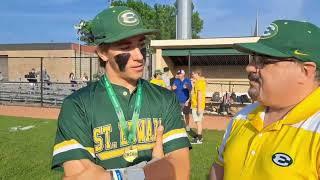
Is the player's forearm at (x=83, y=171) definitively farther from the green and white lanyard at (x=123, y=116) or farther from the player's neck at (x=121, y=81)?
the player's neck at (x=121, y=81)

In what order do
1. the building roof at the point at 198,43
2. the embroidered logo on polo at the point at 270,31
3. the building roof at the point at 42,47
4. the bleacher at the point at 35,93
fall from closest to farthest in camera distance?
the embroidered logo on polo at the point at 270,31 → the building roof at the point at 198,43 → the bleacher at the point at 35,93 → the building roof at the point at 42,47

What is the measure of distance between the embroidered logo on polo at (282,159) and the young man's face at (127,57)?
87cm

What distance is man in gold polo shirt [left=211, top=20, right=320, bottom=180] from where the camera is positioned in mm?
2521

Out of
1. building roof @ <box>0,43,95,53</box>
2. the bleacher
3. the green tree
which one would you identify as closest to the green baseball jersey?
the bleacher

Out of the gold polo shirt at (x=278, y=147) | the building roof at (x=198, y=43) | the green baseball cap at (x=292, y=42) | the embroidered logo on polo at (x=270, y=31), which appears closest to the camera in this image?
the gold polo shirt at (x=278, y=147)

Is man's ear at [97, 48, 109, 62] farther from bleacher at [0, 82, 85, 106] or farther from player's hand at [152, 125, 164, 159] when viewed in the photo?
bleacher at [0, 82, 85, 106]

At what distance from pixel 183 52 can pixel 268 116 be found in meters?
22.0

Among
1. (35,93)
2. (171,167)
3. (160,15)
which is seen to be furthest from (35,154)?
(160,15)

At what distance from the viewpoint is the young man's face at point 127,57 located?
280 cm

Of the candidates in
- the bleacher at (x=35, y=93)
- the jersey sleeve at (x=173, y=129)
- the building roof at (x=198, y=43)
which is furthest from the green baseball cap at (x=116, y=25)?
the bleacher at (x=35, y=93)

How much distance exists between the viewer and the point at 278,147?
2598mm

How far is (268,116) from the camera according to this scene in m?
2.90

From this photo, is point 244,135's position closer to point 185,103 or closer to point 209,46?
point 185,103

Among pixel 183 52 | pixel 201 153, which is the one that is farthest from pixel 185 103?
pixel 183 52
